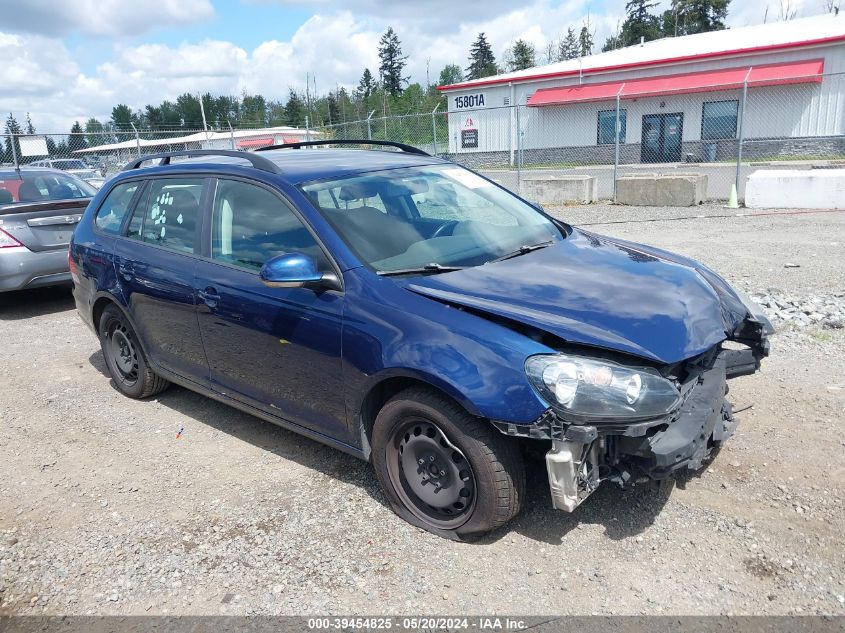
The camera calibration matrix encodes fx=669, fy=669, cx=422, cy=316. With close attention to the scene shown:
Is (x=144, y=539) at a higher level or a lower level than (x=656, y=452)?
lower

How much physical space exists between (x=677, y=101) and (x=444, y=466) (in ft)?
97.2

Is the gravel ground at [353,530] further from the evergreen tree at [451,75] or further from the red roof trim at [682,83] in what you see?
the evergreen tree at [451,75]

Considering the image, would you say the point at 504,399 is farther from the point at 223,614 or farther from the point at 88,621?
the point at 88,621

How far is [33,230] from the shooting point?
298 inches

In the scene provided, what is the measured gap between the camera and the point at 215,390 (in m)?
4.19

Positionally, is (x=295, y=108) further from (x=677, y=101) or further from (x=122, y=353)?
(x=122, y=353)

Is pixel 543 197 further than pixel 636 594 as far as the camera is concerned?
Yes

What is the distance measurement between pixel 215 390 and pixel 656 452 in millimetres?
2690

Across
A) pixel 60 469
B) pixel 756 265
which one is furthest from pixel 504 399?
pixel 756 265

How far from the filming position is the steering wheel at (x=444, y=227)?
371cm

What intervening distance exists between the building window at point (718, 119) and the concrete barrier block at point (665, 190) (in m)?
13.9

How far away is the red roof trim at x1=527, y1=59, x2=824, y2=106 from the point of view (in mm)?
25328

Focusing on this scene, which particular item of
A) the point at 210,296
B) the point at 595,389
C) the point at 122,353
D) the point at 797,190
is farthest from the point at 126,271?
the point at 797,190

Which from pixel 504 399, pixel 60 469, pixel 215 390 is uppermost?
pixel 504 399
